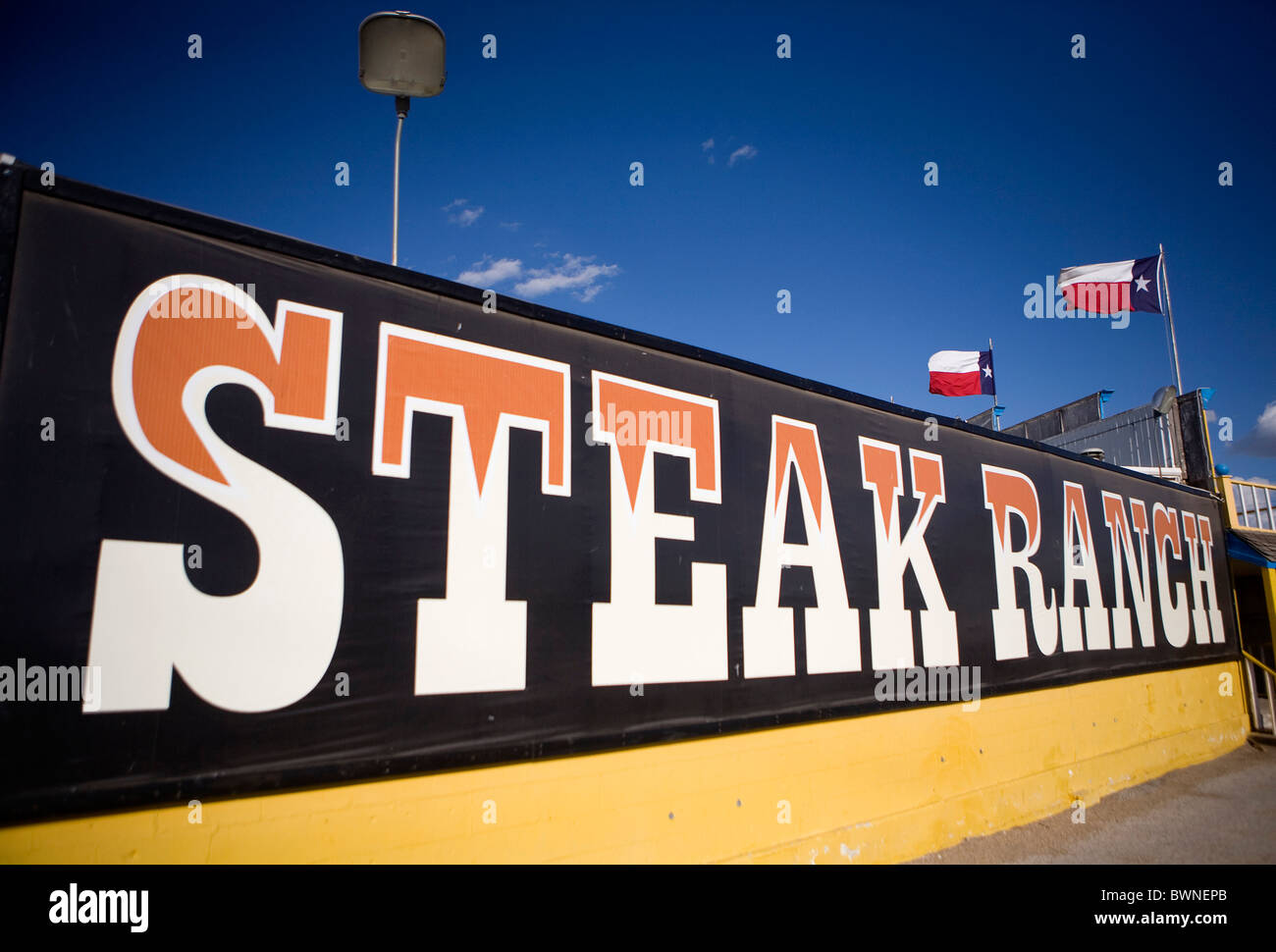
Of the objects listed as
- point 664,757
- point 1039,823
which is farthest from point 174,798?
point 1039,823

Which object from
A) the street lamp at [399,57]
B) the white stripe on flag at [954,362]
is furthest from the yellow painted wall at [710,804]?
the white stripe on flag at [954,362]

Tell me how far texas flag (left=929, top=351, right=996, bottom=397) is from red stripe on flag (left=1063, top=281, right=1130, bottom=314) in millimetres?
4457

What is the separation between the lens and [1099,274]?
12.3 metres

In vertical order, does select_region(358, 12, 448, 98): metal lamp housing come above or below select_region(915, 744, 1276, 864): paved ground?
above

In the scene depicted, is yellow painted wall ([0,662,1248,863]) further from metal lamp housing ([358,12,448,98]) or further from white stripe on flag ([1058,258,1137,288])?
white stripe on flag ([1058,258,1137,288])

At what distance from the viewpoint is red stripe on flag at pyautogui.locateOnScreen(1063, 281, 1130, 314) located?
1211 cm

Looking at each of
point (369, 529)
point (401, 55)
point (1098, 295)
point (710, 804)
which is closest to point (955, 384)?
point (1098, 295)

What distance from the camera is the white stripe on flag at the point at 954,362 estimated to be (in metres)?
16.8

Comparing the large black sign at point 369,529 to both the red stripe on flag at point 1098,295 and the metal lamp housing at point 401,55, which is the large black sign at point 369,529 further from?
the red stripe on flag at point 1098,295

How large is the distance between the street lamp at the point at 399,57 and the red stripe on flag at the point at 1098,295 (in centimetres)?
1186

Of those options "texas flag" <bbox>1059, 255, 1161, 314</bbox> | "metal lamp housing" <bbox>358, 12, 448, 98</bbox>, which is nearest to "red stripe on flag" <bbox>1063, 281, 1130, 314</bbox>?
"texas flag" <bbox>1059, 255, 1161, 314</bbox>

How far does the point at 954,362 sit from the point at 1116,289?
4792 mm
